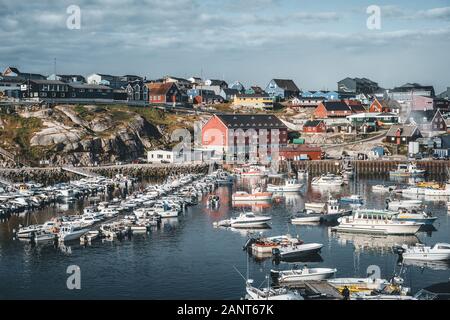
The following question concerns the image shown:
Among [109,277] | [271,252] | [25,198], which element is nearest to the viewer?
[109,277]

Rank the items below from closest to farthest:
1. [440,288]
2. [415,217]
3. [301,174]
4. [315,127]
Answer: [440,288] → [415,217] → [301,174] → [315,127]

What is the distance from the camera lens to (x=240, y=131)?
62938mm

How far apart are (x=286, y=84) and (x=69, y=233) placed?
211 ft

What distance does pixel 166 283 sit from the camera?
21.9 meters

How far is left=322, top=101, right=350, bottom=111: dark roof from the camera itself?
7525 cm

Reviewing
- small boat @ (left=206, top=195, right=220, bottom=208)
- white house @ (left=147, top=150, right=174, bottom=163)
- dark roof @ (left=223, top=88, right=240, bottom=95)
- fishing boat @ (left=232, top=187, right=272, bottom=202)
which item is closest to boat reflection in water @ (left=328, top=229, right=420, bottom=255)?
small boat @ (left=206, top=195, right=220, bottom=208)

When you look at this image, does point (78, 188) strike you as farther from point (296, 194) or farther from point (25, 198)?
point (296, 194)

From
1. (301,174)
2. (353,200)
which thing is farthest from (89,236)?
(301,174)

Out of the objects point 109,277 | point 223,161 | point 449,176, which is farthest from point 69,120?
point 109,277

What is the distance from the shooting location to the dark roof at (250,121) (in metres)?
63.3

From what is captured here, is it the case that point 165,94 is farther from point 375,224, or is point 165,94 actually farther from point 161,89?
point 375,224

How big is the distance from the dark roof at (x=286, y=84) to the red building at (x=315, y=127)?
65.2ft

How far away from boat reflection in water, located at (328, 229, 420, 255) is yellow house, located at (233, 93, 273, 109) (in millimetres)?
50981

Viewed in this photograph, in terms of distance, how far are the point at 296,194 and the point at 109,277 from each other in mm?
24885
